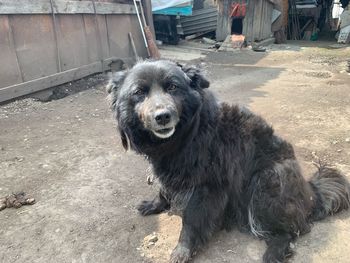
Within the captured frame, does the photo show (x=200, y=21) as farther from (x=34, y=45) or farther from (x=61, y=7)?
(x=34, y=45)

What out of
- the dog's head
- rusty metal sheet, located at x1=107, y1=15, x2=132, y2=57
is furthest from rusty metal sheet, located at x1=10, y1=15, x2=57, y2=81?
the dog's head

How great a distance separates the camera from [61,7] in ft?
22.9

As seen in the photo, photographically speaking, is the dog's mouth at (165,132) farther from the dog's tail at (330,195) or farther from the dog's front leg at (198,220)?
the dog's tail at (330,195)

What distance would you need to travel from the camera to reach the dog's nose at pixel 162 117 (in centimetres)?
230

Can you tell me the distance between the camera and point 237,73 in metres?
8.94

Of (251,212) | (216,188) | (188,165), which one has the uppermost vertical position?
(188,165)

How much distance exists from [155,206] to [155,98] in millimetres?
1188

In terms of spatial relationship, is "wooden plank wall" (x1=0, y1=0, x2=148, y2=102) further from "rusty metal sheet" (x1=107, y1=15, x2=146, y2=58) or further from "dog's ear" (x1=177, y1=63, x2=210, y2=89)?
"dog's ear" (x1=177, y1=63, x2=210, y2=89)


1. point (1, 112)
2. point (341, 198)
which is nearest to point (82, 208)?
point (341, 198)

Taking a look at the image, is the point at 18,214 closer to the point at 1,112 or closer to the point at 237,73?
the point at 1,112

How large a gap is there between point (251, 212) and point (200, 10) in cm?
1290

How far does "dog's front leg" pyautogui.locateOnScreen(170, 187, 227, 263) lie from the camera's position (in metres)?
2.63

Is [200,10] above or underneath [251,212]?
above

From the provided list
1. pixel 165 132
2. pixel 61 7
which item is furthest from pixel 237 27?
pixel 165 132
